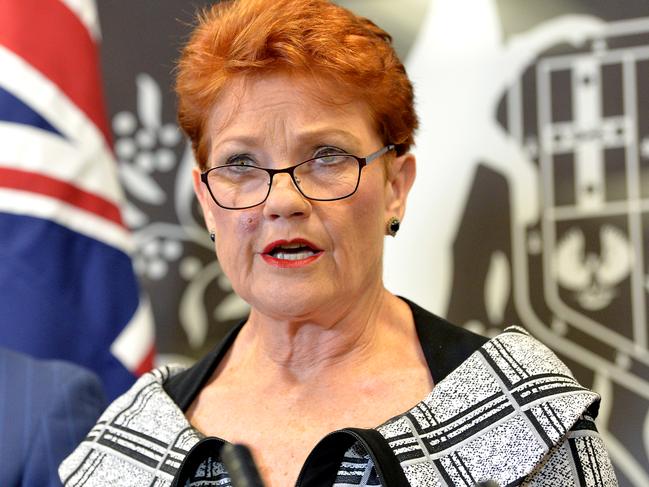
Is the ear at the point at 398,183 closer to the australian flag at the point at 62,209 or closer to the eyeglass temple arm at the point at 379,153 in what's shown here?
the eyeglass temple arm at the point at 379,153

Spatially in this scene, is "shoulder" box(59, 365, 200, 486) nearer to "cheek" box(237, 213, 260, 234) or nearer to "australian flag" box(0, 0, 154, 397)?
"cheek" box(237, 213, 260, 234)

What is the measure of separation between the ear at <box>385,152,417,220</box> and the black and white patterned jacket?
0.20m

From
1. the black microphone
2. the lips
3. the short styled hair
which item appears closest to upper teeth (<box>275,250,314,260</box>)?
the lips

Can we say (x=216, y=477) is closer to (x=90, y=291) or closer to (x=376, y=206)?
(x=376, y=206)

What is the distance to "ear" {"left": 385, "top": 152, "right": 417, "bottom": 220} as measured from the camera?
1.70 meters

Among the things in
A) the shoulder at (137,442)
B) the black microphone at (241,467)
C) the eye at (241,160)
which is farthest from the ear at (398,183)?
the black microphone at (241,467)

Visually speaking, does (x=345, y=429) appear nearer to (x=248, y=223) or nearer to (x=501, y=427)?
(x=501, y=427)

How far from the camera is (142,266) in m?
2.80

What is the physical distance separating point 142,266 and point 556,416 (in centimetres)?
157

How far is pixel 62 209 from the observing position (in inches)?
99.7

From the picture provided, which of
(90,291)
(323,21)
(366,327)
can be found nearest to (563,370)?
(366,327)

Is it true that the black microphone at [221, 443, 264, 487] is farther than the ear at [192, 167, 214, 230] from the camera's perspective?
No

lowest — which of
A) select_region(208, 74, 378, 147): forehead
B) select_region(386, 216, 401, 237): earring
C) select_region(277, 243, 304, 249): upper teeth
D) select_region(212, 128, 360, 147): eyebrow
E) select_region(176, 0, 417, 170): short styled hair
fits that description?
select_region(277, 243, 304, 249): upper teeth

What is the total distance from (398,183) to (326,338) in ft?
0.91
